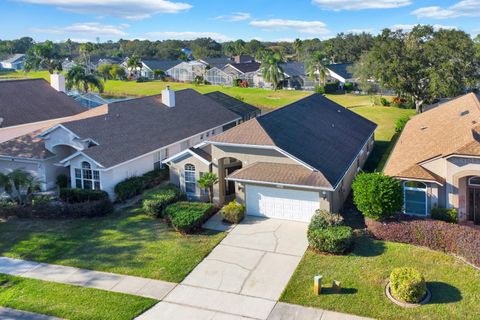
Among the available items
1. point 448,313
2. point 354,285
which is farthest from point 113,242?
point 448,313

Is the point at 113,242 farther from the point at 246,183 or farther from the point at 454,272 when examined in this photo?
the point at 454,272

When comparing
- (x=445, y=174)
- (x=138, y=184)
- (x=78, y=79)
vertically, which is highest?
(x=78, y=79)

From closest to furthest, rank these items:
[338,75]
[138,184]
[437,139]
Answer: [437,139]
[138,184]
[338,75]

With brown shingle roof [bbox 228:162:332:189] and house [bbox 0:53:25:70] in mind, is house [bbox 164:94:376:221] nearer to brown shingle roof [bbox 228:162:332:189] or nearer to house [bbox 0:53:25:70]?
brown shingle roof [bbox 228:162:332:189]

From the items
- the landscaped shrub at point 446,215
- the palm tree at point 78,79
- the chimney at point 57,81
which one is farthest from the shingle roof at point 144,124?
the palm tree at point 78,79

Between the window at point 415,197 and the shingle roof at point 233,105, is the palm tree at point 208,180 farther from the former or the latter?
the shingle roof at point 233,105

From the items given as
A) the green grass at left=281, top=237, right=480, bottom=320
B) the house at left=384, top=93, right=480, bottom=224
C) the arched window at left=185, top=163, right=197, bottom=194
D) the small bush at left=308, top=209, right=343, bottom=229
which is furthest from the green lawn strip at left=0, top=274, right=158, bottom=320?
the house at left=384, top=93, right=480, bottom=224

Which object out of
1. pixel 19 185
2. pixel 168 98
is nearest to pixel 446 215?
pixel 19 185

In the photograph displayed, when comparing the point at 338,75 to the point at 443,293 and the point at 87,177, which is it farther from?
the point at 443,293
